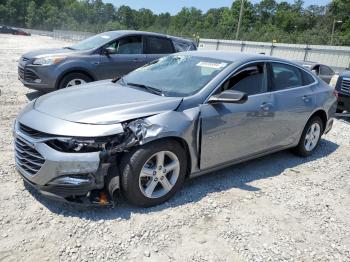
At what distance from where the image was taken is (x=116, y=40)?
8578 millimetres

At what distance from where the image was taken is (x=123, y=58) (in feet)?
28.2

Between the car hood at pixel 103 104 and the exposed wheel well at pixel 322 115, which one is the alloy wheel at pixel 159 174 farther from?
the exposed wheel well at pixel 322 115

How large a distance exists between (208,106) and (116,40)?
5.11 m

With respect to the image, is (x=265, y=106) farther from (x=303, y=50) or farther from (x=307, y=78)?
(x=303, y=50)

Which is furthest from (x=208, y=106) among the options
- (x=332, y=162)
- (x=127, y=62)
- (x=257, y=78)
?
(x=127, y=62)

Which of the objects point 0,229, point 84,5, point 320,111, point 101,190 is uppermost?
point 84,5

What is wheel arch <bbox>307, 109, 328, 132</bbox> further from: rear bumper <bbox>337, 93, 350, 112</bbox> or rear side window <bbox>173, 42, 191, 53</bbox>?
rear side window <bbox>173, 42, 191, 53</bbox>

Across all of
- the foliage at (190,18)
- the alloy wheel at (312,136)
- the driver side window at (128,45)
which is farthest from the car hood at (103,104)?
the foliage at (190,18)

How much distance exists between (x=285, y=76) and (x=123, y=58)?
4.41 metres

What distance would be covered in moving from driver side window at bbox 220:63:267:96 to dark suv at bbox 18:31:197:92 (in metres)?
4.38

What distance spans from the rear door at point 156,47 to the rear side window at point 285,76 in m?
4.36

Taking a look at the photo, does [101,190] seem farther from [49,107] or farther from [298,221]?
[298,221]

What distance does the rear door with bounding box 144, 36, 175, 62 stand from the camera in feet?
29.9

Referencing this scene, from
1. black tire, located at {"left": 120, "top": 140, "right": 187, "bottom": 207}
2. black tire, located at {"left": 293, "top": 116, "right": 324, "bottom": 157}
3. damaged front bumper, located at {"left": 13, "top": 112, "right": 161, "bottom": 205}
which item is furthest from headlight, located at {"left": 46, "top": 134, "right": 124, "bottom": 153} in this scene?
black tire, located at {"left": 293, "top": 116, "right": 324, "bottom": 157}
